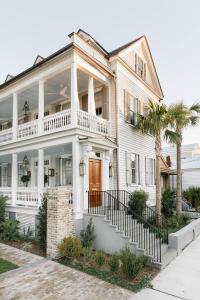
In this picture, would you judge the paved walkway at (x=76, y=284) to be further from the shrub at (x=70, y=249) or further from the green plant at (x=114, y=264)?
the green plant at (x=114, y=264)

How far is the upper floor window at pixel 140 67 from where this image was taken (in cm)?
1508

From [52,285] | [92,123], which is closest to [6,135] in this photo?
[92,123]

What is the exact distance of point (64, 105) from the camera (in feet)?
46.3

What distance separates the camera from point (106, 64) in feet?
41.6

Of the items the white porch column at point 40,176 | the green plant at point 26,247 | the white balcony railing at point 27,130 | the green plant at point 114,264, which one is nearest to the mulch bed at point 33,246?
the green plant at point 26,247

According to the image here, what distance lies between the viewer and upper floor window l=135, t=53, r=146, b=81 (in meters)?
15.1

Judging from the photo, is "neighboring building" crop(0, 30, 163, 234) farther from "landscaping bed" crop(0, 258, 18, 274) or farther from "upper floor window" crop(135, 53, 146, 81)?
"landscaping bed" crop(0, 258, 18, 274)

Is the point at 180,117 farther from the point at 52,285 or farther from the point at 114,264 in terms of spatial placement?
the point at 52,285

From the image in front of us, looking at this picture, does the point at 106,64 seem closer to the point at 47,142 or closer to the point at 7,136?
the point at 47,142

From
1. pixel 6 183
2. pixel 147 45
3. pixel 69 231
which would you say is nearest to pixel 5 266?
pixel 69 231

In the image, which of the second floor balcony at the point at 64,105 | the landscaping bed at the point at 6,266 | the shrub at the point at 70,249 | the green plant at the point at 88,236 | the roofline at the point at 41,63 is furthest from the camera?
the second floor balcony at the point at 64,105

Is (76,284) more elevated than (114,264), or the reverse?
(114,264)

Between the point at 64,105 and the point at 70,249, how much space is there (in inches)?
348

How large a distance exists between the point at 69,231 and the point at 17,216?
450 cm
